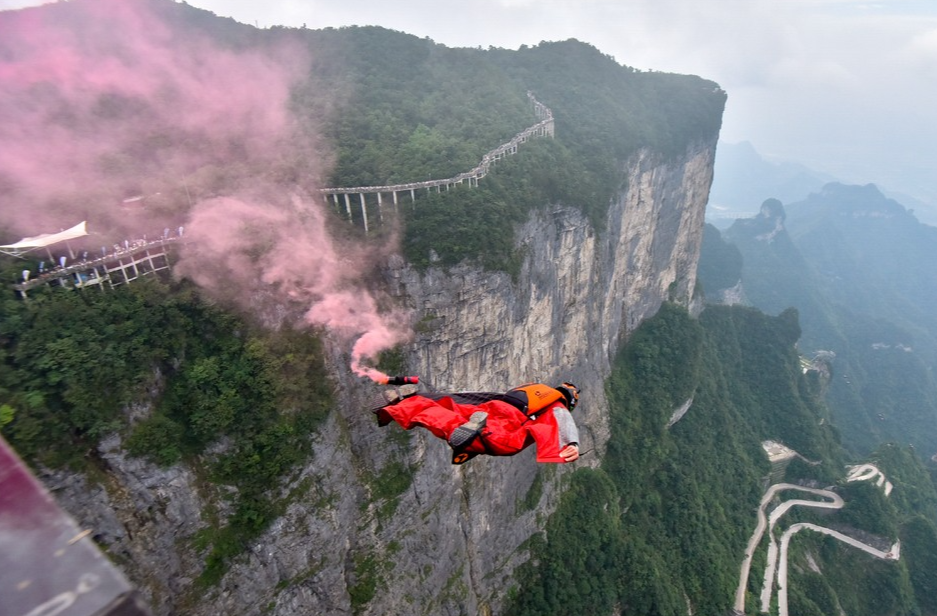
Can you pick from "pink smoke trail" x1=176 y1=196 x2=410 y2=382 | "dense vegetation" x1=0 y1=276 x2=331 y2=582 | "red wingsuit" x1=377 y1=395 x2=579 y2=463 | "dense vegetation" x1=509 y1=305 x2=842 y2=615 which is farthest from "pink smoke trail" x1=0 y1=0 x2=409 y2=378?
"dense vegetation" x1=509 y1=305 x2=842 y2=615

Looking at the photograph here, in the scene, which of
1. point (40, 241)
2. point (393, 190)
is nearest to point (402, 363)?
point (393, 190)

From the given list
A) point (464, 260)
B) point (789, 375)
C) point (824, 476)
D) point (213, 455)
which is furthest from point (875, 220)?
point (213, 455)

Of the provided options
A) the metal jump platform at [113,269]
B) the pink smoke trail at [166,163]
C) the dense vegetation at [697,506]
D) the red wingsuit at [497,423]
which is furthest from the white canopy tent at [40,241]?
the dense vegetation at [697,506]

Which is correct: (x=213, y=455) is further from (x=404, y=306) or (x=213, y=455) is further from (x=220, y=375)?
(x=404, y=306)

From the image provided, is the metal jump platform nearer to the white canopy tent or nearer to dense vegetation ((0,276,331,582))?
dense vegetation ((0,276,331,582))

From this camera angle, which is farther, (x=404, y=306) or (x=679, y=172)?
(x=679, y=172)

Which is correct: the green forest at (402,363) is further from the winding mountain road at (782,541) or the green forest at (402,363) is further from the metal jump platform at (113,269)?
the winding mountain road at (782,541)
